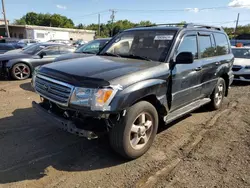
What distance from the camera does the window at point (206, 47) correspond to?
15.7 feet

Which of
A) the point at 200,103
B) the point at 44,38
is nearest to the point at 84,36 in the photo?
the point at 44,38

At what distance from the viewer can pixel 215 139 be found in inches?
170

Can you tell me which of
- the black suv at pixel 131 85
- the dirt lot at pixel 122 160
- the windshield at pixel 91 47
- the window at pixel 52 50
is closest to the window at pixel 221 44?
the black suv at pixel 131 85

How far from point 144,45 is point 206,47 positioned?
1.54 metres

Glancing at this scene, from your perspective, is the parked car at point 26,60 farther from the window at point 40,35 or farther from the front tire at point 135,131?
the window at point 40,35

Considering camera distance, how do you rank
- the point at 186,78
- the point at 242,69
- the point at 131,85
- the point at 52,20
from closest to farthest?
the point at 131,85 → the point at 186,78 → the point at 242,69 → the point at 52,20

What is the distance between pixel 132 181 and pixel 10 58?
7604 mm

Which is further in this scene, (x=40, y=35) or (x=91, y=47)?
(x=40, y=35)

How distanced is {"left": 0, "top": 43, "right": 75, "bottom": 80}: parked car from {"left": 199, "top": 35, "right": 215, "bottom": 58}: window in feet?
21.7

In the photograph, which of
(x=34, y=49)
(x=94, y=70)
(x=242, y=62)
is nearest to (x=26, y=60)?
(x=34, y=49)

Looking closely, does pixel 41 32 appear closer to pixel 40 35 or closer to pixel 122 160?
pixel 40 35

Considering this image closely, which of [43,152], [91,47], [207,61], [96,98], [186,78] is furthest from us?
[91,47]

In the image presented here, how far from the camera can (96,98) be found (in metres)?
2.86

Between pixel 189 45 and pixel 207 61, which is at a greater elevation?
pixel 189 45
